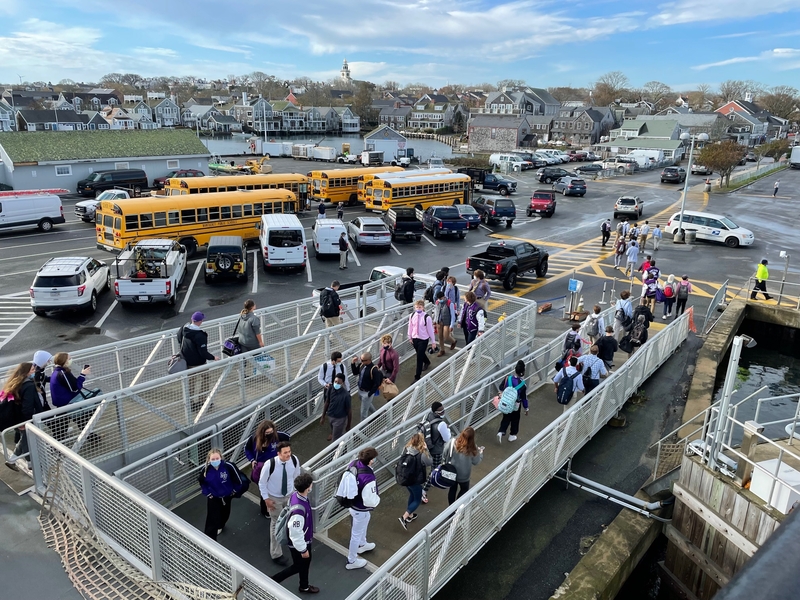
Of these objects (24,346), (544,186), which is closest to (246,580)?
(24,346)

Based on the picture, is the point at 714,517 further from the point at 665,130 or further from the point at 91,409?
the point at 665,130

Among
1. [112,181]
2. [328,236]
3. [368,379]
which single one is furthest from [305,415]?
[112,181]

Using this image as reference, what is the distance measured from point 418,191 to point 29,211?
21429 mm

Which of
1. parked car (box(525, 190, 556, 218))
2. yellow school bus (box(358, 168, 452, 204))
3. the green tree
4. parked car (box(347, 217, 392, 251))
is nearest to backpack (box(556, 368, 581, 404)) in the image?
parked car (box(347, 217, 392, 251))

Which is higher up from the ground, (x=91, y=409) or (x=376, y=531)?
(x=91, y=409)

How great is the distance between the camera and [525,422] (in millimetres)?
11852

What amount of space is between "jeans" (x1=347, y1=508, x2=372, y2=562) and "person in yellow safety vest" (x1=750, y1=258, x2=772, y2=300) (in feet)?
65.0

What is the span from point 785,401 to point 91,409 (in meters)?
18.3

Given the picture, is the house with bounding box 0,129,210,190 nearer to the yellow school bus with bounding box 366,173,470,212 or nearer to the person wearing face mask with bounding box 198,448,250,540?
the yellow school bus with bounding box 366,173,470,212

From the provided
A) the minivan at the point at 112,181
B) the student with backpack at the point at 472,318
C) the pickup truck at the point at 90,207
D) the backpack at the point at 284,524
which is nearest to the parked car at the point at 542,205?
the pickup truck at the point at 90,207

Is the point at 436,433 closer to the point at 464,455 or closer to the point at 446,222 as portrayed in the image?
the point at 464,455

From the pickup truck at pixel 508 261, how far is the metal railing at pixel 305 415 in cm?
845

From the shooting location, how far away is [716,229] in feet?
106

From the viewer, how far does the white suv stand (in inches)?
725
